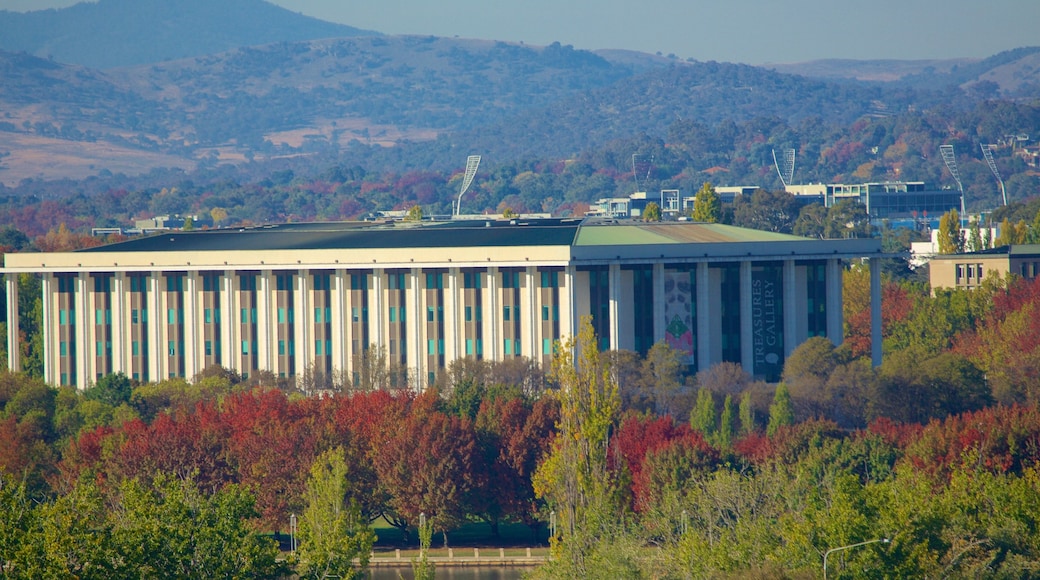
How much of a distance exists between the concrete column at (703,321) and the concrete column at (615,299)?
3.71 metres

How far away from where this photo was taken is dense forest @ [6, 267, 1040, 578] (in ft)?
142

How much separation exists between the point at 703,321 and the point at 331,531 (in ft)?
153

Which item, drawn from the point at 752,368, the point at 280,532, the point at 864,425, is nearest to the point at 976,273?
the point at 752,368

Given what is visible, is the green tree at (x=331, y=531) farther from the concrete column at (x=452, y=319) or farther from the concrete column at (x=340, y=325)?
the concrete column at (x=340, y=325)

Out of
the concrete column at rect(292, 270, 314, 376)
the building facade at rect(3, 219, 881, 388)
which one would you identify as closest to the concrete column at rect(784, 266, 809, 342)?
the building facade at rect(3, 219, 881, 388)

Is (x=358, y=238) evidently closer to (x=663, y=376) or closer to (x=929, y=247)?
(x=663, y=376)

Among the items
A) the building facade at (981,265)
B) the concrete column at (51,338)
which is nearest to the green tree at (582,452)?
the concrete column at (51,338)

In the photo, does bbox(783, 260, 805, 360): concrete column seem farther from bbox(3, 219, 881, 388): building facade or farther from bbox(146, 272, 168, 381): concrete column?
bbox(146, 272, 168, 381): concrete column

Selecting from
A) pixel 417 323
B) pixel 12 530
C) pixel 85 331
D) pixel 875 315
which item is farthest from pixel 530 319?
pixel 12 530

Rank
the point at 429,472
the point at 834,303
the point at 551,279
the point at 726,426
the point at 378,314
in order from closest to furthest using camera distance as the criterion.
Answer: the point at 429,472
the point at 726,426
the point at 551,279
the point at 378,314
the point at 834,303

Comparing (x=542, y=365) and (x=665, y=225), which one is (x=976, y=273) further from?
(x=542, y=365)

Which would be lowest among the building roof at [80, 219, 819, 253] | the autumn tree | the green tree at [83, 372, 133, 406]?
the autumn tree

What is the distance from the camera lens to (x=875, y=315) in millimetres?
94688

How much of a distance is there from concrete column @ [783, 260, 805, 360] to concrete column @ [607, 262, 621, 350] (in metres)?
7.87
